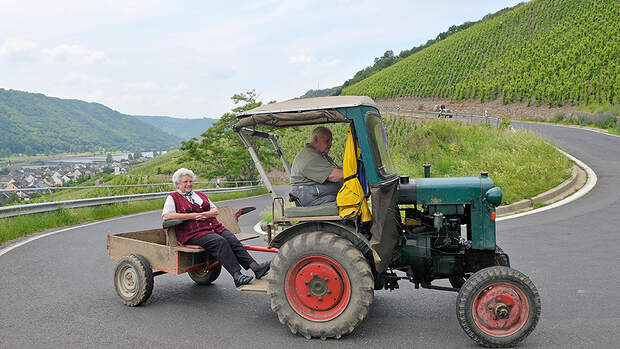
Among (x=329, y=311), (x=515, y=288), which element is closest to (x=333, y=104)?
(x=329, y=311)

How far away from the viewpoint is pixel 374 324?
15.3ft

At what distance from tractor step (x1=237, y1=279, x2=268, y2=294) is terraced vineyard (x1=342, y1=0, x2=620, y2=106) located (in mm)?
36744

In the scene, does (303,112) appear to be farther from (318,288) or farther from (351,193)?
(318,288)

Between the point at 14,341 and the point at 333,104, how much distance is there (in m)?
3.82

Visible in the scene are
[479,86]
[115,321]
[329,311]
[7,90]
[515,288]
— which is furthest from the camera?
[7,90]

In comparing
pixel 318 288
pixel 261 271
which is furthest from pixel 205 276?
pixel 318 288

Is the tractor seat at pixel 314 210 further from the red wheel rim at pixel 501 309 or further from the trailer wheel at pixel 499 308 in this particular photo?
the red wheel rim at pixel 501 309

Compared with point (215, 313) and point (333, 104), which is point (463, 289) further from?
point (215, 313)

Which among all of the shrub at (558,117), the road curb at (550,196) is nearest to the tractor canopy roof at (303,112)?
the road curb at (550,196)

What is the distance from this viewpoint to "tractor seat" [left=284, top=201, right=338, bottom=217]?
→ 4.58m

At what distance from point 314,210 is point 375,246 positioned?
0.72 m

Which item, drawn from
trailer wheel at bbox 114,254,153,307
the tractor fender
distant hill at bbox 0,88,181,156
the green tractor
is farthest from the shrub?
distant hill at bbox 0,88,181,156

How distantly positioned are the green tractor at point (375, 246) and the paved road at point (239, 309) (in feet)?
0.89

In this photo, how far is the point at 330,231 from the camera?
4.58 m
